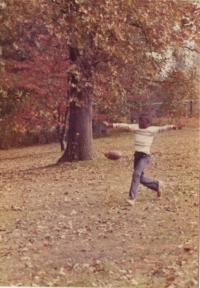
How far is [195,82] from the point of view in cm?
413

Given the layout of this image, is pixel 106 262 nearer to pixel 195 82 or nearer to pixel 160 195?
pixel 160 195

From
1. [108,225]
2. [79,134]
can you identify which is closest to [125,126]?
[108,225]

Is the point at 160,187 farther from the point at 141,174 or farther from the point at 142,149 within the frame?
the point at 142,149

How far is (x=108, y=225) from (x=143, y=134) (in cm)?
60

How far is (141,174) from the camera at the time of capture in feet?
14.3

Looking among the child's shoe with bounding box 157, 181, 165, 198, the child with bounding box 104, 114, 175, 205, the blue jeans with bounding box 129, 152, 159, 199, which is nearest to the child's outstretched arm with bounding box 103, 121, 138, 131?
the child with bounding box 104, 114, 175, 205

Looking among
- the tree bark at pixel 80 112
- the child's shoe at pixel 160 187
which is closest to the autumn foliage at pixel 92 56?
the tree bark at pixel 80 112

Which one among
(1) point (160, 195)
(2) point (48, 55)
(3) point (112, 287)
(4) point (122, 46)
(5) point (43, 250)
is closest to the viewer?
(3) point (112, 287)

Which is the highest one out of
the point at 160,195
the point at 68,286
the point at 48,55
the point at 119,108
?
the point at 48,55

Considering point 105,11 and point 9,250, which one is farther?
point 105,11

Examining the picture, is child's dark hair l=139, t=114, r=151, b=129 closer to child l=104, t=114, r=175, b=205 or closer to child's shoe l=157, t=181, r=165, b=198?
child l=104, t=114, r=175, b=205

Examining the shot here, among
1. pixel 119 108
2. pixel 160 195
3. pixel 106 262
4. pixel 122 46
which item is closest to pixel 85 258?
pixel 106 262

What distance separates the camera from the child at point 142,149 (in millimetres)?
4254

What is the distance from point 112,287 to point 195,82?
4.28 feet
